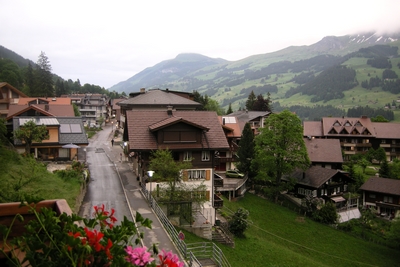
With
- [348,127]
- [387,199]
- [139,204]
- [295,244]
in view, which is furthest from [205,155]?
[348,127]

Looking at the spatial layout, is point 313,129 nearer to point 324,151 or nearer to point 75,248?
point 324,151

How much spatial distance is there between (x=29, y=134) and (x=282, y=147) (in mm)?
31901

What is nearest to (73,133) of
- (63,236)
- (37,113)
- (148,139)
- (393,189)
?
(37,113)

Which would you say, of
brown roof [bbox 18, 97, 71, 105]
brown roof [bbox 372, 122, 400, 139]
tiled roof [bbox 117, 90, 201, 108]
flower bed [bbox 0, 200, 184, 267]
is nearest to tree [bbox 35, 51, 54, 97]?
brown roof [bbox 18, 97, 71, 105]

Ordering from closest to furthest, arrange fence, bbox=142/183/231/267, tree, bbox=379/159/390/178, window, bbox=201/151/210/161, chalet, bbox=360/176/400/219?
fence, bbox=142/183/231/267
window, bbox=201/151/210/161
chalet, bbox=360/176/400/219
tree, bbox=379/159/390/178

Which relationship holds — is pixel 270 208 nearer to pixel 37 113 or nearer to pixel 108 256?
pixel 37 113

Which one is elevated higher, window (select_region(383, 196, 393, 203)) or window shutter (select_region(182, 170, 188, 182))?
window shutter (select_region(182, 170, 188, 182))

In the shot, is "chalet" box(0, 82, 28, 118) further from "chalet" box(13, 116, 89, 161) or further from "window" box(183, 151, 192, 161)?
"window" box(183, 151, 192, 161)

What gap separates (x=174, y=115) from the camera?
35125 millimetres

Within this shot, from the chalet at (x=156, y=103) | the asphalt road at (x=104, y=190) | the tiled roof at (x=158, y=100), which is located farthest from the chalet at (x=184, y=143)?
the tiled roof at (x=158, y=100)

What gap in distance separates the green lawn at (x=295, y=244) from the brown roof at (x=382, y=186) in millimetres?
13893

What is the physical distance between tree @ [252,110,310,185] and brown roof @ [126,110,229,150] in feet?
54.8

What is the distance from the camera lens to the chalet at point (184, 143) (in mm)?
31250

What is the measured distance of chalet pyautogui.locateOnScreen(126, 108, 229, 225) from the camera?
31250 mm
